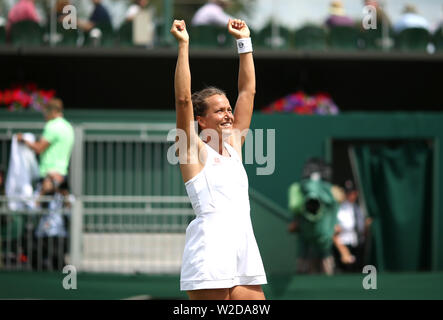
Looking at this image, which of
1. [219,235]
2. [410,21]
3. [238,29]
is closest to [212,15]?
[410,21]

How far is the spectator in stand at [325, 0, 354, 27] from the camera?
Answer: 14.2m

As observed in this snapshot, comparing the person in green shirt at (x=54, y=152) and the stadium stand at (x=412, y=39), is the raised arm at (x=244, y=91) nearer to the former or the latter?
the person in green shirt at (x=54, y=152)

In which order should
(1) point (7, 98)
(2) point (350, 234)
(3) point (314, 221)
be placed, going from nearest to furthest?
(3) point (314, 221), (2) point (350, 234), (1) point (7, 98)

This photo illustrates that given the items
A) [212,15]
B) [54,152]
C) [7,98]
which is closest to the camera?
[54,152]

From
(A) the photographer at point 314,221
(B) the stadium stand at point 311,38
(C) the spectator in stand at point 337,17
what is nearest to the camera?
(A) the photographer at point 314,221

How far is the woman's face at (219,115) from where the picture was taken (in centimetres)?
434

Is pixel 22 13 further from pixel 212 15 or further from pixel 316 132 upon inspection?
pixel 316 132

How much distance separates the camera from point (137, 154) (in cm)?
1032

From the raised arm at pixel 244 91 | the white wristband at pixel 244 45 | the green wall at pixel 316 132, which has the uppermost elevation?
the green wall at pixel 316 132

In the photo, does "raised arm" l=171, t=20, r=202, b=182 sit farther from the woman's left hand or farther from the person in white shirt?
the person in white shirt

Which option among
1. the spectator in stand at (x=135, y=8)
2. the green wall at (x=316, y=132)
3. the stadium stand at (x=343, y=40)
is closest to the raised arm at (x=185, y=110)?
the green wall at (x=316, y=132)

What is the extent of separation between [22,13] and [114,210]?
5768mm

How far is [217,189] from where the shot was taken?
4180 millimetres

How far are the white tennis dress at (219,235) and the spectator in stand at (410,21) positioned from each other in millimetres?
Result: 10911
